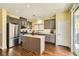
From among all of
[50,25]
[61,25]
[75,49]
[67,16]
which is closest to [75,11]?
[67,16]

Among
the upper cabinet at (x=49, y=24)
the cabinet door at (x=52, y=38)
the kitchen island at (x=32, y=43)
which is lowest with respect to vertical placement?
the kitchen island at (x=32, y=43)

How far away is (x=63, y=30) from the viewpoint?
3.14 m

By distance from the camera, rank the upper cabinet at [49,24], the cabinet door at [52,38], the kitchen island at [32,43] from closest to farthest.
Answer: the upper cabinet at [49,24] < the cabinet door at [52,38] < the kitchen island at [32,43]

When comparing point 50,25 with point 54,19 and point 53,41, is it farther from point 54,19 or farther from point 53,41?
point 53,41

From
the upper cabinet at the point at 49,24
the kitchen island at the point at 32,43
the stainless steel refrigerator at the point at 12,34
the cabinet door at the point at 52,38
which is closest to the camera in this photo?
the upper cabinet at the point at 49,24

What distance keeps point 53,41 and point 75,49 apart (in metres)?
0.65

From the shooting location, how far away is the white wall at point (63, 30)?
309cm

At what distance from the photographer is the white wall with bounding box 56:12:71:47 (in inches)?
122

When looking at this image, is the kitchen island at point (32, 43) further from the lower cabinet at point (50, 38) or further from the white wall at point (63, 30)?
the white wall at point (63, 30)

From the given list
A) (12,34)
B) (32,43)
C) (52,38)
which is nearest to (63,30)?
(52,38)

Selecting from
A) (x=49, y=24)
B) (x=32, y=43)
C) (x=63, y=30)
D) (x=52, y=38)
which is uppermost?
(x=49, y=24)

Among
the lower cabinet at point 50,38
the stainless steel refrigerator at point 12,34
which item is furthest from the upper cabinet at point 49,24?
the stainless steel refrigerator at point 12,34

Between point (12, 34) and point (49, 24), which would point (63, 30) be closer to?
point (49, 24)

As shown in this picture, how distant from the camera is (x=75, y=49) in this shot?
2.96 metres
